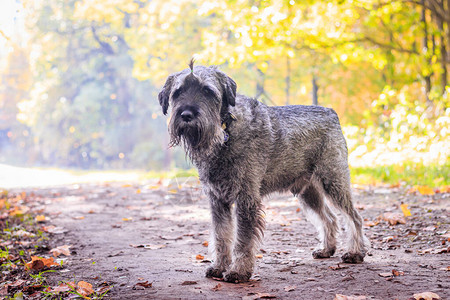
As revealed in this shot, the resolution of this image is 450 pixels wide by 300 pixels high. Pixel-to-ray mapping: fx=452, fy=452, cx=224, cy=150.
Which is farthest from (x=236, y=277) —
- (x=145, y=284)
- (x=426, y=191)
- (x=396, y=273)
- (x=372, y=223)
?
(x=426, y=191)

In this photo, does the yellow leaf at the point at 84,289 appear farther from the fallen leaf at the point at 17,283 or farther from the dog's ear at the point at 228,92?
the dog's ear at the point at 228,92

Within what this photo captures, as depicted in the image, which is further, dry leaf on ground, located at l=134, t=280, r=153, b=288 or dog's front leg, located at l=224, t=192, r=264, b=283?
dog's front leg, located at l=224, t=192, r=264, b=283

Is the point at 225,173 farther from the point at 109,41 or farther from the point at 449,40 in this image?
the point at 109,41

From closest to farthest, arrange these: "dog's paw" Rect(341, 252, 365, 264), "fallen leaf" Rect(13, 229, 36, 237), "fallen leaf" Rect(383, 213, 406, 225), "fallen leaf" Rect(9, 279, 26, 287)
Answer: "fallen leaf" Rect(9, 279, 26, 287), "dog's paw" Rect(341, 252, 365, 264), "fallen leaf" Rect(13, 229, 36, 237), "fallen leaf" Rect(383, 213, 406, 225)

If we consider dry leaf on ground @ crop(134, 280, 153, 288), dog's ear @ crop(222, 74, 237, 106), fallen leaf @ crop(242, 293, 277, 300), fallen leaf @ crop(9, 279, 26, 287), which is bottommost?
fallen leaf @ crop(242, 293, 277, 300)

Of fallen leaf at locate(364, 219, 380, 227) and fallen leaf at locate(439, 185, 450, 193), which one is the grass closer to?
fallen leaf at locate(439, 185, 450, 193)

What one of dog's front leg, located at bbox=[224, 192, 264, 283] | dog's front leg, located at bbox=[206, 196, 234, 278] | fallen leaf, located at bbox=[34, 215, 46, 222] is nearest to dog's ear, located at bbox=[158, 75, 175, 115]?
dog's front leg, located at bbox=[206, 196, 234, 278]

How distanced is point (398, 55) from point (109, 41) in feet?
83.7

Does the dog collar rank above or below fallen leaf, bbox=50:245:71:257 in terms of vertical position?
above

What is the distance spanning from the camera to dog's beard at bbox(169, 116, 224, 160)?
13.5ft

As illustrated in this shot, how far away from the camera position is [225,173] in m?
4.27

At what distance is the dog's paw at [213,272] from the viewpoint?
4332mm

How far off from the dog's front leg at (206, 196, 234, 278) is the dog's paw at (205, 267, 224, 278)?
2.3 inches

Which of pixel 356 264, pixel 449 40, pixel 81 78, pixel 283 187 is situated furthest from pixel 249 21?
pixel 81 78
